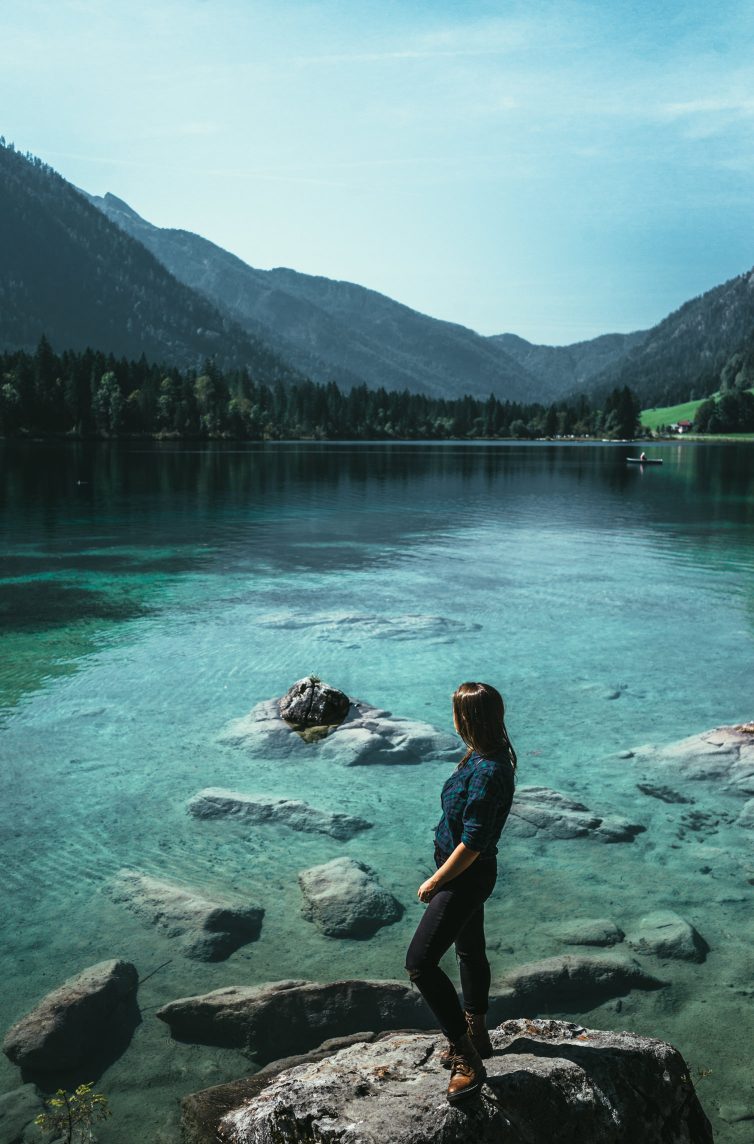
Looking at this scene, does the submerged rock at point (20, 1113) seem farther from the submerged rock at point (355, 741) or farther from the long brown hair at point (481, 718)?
the submerged rock at point (355, 741)

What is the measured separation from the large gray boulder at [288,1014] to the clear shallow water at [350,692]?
0.80 feet

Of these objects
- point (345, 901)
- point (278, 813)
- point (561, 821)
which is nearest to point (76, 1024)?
point (345, 901)

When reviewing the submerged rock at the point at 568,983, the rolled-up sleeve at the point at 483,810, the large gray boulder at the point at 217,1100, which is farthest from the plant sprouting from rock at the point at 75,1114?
the rolled-up sleeve at the point at 483,810

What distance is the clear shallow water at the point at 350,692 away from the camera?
413 inches

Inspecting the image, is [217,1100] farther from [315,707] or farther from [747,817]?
[315,707]

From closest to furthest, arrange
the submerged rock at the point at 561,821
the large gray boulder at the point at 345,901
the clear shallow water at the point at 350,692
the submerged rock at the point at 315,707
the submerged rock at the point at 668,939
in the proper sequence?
the clear shallow water at the point at 350,692, the submerged rock at the point at 668,939, the large gray boulder at the point at 345,901, the submerged rock at the point at 561,821, the submerged rock at the point at 315,707

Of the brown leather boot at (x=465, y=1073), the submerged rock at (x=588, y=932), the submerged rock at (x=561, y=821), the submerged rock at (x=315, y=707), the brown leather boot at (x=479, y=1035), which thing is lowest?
the submerged rock at (x=588, y=932)

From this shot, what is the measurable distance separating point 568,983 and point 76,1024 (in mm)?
5682

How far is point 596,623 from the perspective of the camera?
100ft

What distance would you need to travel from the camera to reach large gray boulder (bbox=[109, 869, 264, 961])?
10.9m

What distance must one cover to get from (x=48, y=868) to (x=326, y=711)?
750 cm

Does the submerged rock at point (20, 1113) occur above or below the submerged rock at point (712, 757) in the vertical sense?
below

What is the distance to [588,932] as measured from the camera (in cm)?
1117

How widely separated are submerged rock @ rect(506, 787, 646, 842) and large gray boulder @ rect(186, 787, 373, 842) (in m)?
2.73
